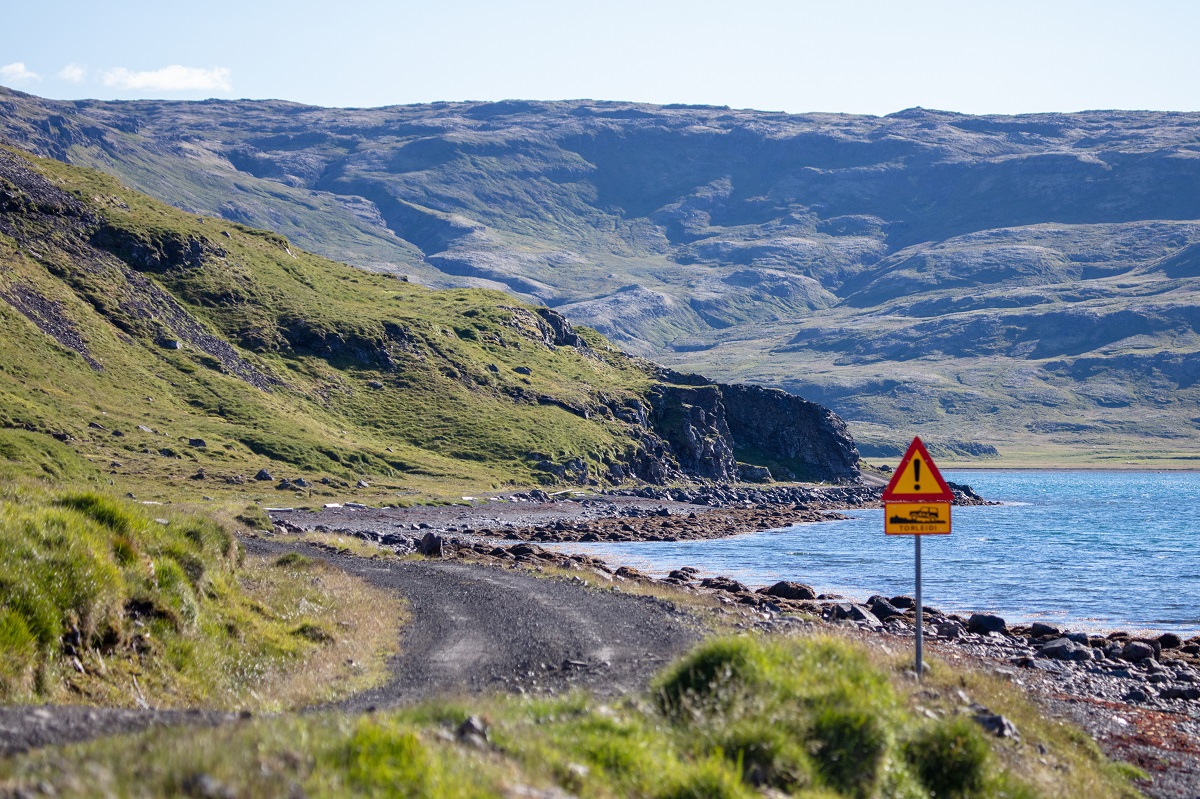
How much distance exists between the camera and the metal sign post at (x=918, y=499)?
571 inches

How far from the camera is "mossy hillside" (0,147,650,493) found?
239 feet

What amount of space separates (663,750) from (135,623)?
915 centimetres

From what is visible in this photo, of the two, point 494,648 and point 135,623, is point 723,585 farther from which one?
point 135,623

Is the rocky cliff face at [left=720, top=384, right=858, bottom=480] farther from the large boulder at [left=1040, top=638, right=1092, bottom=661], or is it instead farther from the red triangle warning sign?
the red triangle warning sign

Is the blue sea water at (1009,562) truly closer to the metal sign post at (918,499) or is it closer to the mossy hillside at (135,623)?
the metal sign post at (918,499)

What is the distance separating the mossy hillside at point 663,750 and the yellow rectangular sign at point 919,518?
8.73ft

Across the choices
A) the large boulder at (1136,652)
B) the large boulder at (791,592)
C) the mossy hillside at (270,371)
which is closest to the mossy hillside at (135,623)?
the large boulder at (1136,652)

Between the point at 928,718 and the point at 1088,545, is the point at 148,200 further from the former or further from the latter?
the point at 928,718

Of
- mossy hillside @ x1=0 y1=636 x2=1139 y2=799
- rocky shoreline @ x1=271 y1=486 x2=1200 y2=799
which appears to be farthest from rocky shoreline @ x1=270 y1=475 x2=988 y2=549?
mossy hillside @ x1=0 y1=636 x2=1139 y2=799

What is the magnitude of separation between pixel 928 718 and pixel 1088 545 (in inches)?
2523

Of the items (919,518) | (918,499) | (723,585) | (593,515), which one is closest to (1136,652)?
(723,585)

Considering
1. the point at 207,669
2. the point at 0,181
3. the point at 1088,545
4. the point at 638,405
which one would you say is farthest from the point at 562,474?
the point at 207,669

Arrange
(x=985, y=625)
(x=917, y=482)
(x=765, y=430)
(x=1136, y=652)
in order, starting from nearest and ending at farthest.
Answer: (x=917, y=482)
(x=1136, y=652)
(x=985, y=625)
(x=765, y=430)

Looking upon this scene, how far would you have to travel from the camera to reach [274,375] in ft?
315
